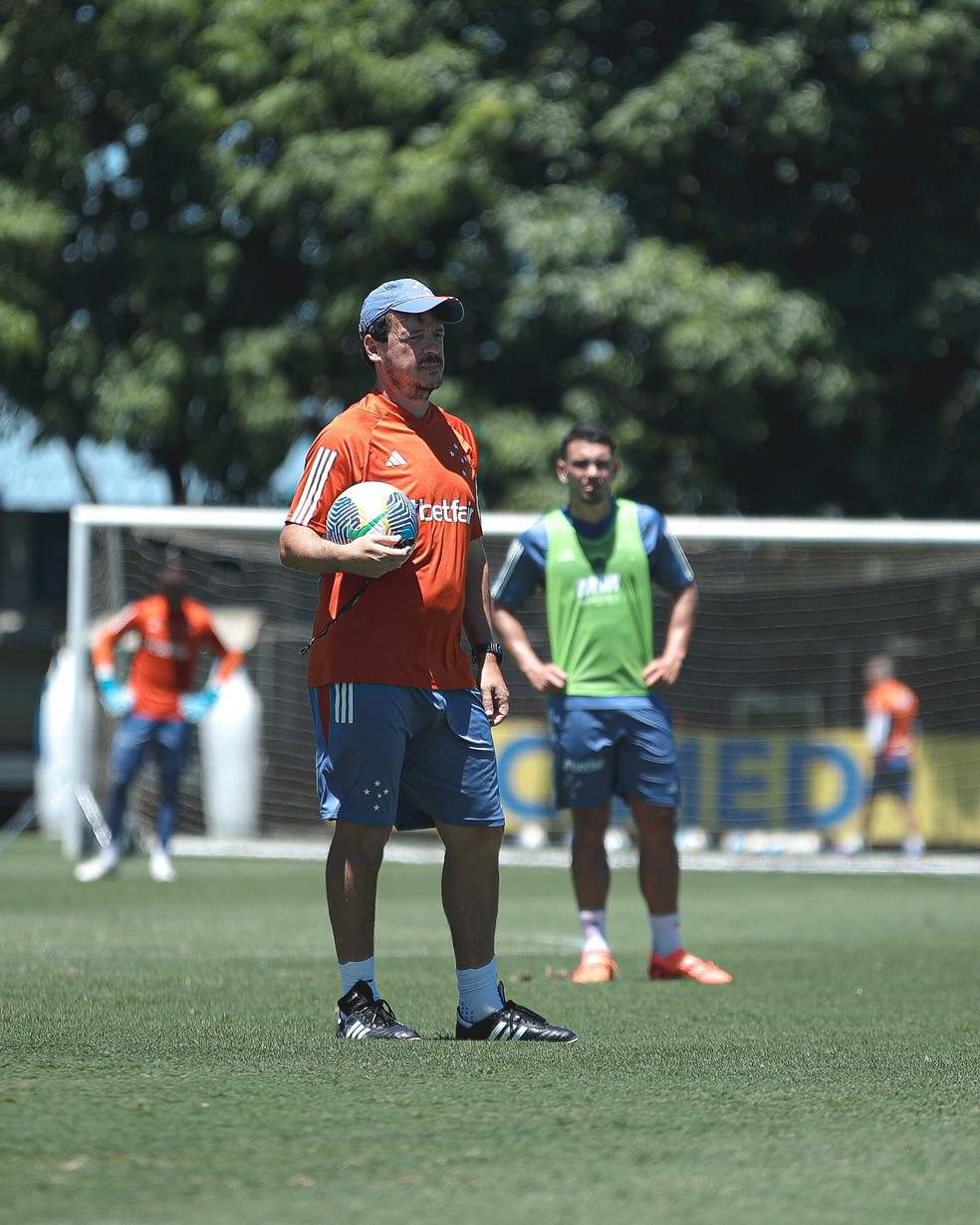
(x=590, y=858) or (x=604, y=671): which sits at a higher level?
(x=604, y=671)

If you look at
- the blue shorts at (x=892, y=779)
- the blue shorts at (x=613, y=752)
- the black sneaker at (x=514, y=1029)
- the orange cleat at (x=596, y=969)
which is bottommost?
the blue shorts at (x=892, y=779)

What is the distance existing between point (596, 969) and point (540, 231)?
460 inches

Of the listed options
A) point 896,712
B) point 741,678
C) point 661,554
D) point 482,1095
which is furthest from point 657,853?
point 741,678

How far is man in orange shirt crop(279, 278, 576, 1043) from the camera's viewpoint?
5000 millimetres

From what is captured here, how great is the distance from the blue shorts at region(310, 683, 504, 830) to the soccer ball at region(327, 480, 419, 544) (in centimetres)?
41

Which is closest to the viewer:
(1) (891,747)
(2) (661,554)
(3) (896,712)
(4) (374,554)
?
(4) (374,554)

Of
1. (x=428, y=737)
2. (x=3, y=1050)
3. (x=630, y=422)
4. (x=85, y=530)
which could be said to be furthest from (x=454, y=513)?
(x=630, y=422)

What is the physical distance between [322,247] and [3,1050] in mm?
15239

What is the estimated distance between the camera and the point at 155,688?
1314cm

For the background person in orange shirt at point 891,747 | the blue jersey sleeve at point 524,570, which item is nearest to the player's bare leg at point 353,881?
the blue jersey sleeve at point 524,570

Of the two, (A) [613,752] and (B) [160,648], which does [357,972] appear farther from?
(B) [160,648]

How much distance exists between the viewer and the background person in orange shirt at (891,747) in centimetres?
1706

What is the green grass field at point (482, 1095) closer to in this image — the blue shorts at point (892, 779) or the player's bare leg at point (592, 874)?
the player's bare leg at point (592, 874)

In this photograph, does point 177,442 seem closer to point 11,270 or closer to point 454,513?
point 11,270
